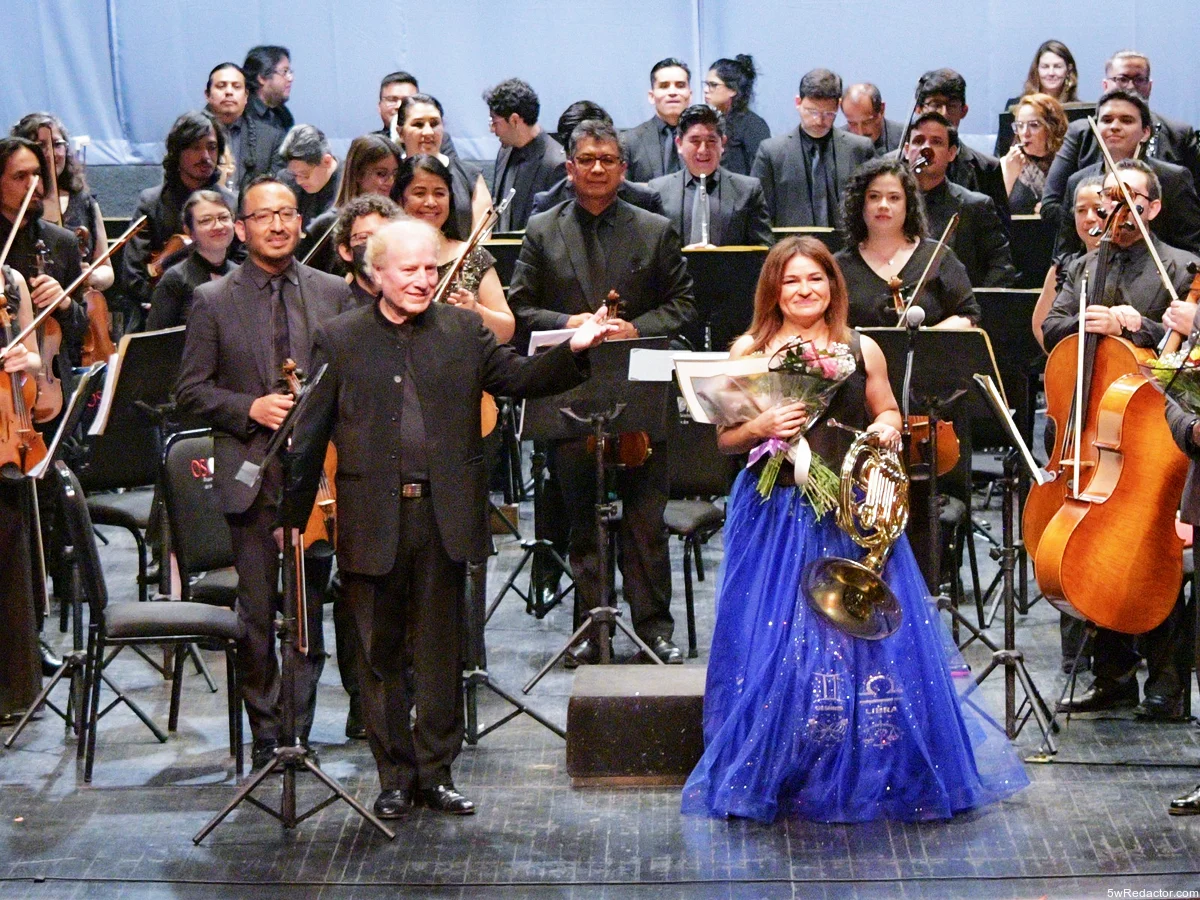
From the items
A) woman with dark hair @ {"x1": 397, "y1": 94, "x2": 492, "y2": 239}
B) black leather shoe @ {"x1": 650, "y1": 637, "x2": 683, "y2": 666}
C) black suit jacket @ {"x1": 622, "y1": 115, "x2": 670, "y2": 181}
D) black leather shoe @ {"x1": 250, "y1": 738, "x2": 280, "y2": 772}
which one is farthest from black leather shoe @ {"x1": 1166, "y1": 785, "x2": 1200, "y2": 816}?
black suit jacket @ {"x1": 622, "y1": 115, "x2": 670, "y2": 181}

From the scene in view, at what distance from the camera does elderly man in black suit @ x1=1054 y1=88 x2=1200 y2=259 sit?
22.4 feet

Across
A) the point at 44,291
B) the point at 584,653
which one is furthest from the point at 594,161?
the point at 44,291

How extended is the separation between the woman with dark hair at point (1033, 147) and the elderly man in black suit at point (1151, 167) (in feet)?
2.89

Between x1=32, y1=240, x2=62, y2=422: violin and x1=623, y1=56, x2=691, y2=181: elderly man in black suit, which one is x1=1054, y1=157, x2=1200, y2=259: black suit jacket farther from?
x1=32, y1=240, x2=62, y2=422: violin

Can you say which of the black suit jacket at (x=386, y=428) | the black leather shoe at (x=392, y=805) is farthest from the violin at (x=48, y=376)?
the black leather shoe at (x=392, y=805)

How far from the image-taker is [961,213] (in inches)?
265

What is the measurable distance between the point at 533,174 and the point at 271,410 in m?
3.47

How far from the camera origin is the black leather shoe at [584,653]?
19.5 feet

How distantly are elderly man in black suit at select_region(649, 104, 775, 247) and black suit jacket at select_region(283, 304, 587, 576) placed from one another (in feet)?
9.26

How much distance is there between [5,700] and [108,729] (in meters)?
0.32

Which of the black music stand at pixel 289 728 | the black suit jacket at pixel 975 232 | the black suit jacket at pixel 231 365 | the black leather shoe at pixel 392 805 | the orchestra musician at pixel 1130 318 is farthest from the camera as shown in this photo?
the black suit jacket at pixel 975 232

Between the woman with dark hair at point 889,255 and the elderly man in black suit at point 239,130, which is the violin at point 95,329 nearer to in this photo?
the elderly man in black suit at point 239,130

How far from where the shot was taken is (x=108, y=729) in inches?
220

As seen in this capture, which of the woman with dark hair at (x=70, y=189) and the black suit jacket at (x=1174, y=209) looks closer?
the black suit jacket at (x=1174, y=209)
